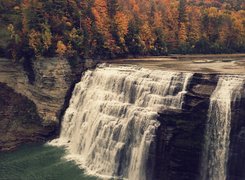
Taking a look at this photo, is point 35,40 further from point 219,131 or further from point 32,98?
point 219,131

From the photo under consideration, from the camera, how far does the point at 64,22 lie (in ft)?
187

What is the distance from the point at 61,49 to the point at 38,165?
18615 millimetres

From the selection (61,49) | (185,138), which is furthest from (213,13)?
(185,138)

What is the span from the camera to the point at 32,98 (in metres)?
50.2

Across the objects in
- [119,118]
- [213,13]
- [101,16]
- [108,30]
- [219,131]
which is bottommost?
[219,131]

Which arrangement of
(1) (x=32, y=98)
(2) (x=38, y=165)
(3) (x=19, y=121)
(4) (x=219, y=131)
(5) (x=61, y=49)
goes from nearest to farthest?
1. (4) (x=219, y=131)
2. (2) (x=38, y=165)
3. (3) (x=19, y=121)
4. (1) (x=32, y=98)
5. (5) (x=61, y=49)

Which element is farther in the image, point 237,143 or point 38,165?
point 38,165

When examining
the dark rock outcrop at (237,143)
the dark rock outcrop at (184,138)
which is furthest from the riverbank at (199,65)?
the dark rock outcrop at (237,143)

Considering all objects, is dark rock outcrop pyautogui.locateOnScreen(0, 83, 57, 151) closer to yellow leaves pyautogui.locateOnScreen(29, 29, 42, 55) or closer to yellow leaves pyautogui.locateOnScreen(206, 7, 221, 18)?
yellow leaves pyautogui.locateOnScreen(29, 29, 42, 55)

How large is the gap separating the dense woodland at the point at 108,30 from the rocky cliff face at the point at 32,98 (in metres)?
2.12

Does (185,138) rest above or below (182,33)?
below

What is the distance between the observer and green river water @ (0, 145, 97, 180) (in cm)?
3872

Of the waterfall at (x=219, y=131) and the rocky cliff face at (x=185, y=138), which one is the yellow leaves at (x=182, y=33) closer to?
the rocky cliff face at (x=185, y=138)

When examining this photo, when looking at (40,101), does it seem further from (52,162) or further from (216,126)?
(216,126)
